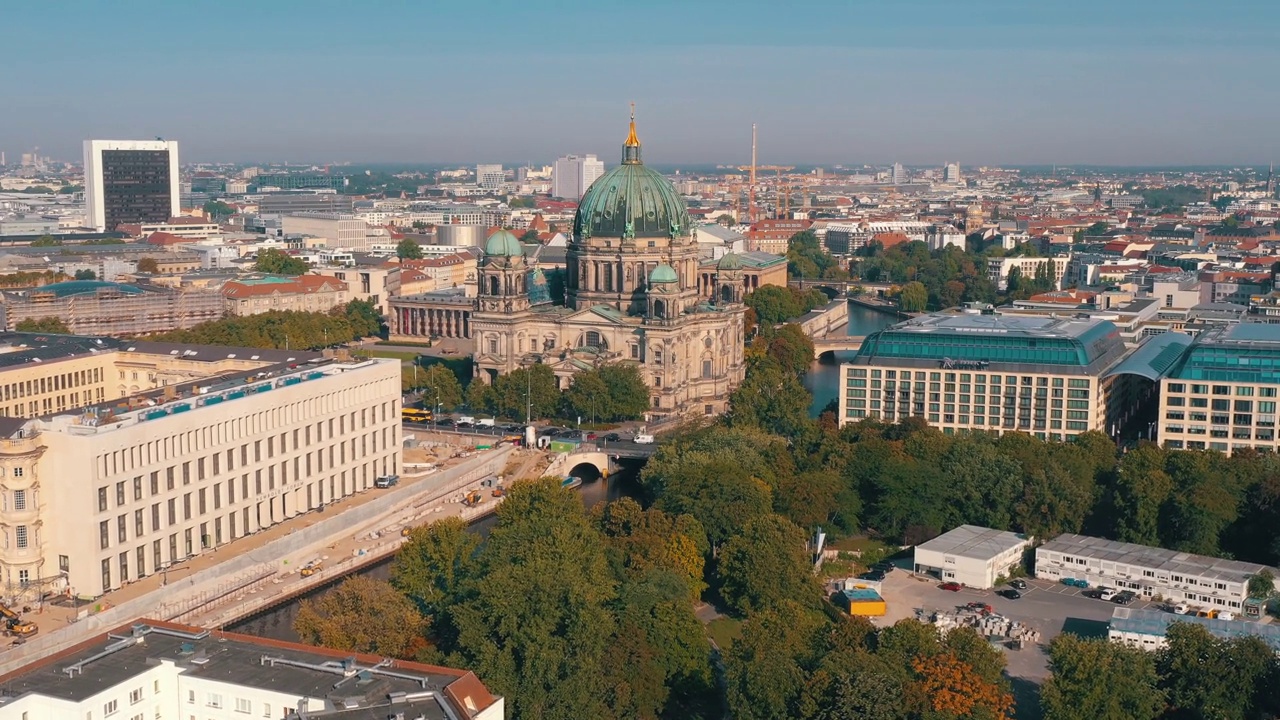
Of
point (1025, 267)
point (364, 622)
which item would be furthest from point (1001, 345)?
point (1025, 267)

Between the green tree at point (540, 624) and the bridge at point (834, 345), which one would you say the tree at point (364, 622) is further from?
the bridge at point (834, 345)

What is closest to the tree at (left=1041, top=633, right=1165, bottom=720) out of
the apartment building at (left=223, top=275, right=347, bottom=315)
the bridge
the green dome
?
the green dome

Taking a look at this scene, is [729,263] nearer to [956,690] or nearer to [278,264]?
[956,690]

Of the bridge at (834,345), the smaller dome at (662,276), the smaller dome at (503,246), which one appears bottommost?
the bridge at (834,345)

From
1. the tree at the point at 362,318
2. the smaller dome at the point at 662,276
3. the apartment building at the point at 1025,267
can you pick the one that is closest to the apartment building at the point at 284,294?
the tree at the point at 362,318

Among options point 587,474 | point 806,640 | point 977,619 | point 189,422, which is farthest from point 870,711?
point 587,474

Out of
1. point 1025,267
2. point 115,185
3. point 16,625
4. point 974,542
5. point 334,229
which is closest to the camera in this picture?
point 16,625
